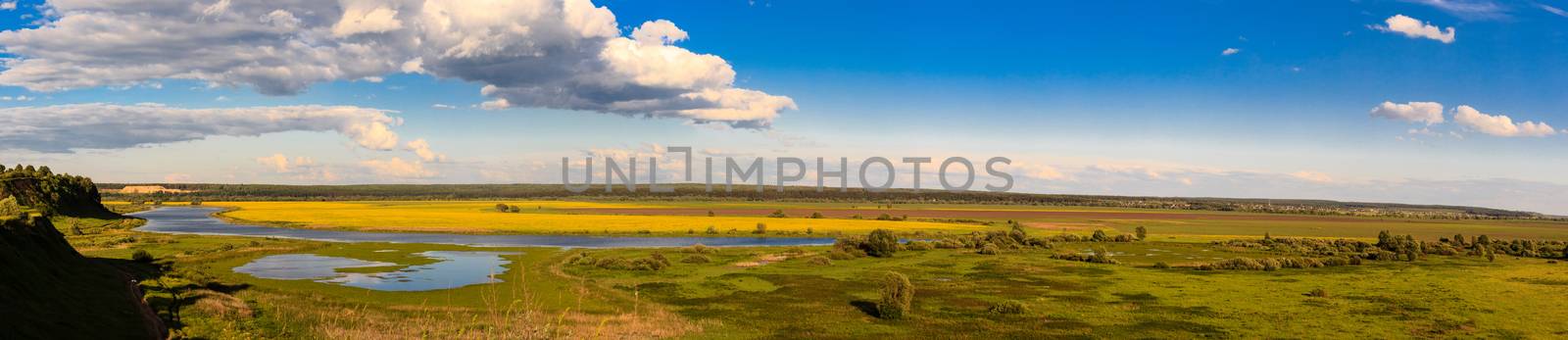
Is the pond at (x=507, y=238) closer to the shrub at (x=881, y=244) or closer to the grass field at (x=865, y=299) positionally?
the grass field at (x=865, y=299)

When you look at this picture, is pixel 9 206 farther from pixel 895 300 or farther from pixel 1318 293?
pixel 1318 293

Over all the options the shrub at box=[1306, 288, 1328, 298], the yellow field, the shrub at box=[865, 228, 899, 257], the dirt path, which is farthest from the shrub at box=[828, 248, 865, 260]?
the dirt path

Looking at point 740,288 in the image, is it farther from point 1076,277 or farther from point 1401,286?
point 1401,286

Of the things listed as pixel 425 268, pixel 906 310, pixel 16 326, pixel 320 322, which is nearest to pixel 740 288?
pixel 906 310

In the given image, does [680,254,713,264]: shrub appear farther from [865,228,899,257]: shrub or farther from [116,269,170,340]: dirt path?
[116,269,170,340]: dirt path

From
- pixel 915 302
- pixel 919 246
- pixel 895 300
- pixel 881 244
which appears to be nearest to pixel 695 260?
pixel 881 244

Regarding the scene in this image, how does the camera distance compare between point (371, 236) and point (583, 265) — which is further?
point (371, 236)

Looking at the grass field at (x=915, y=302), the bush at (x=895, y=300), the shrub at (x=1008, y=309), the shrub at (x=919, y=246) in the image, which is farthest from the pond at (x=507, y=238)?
the shrub at (x=1008, y=309)
